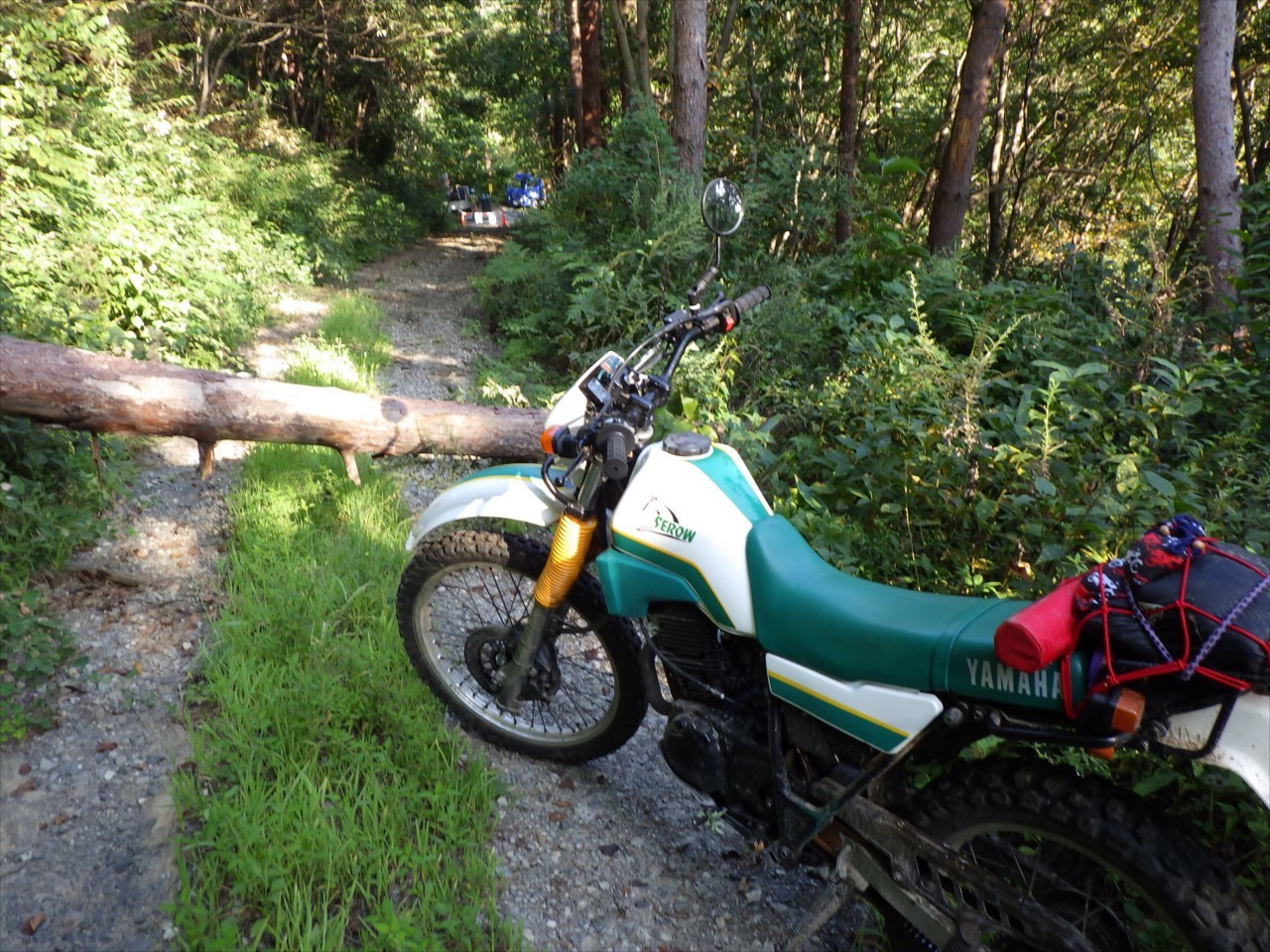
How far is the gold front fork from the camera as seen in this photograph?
8.63 feet

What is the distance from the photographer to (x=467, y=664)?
312cm

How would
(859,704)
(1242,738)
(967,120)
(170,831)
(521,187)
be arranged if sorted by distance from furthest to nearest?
(521,187) < (967,120) < (170,831) < (859,704) < (1242,738)

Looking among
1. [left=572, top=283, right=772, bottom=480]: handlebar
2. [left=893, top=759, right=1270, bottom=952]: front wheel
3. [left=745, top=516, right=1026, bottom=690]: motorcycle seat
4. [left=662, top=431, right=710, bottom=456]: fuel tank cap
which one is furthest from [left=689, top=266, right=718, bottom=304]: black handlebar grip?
[left=893, top=759, right=1270, bottom=952]: front wheel

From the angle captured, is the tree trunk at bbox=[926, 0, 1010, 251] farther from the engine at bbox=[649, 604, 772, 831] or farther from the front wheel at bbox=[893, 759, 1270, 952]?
the front wheel at bbox=[893, 759, 1270, 952]

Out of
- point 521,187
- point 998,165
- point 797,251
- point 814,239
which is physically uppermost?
point 521,187

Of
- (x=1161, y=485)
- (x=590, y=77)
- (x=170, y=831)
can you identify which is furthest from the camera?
(x=590, y=77)

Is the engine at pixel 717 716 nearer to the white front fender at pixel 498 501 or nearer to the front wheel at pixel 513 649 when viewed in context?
the front wheel at pixel 513 649

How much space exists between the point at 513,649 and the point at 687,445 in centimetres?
104

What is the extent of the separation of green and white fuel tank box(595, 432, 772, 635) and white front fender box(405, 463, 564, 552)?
1.10ft

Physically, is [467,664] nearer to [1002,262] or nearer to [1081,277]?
[1081,277]

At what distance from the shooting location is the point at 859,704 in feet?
6.55

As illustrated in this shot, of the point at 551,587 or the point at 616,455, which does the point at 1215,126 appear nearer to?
the point at 616,455

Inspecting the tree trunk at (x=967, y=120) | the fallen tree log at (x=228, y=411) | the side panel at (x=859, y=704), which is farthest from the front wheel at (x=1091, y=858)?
the tree trunk at (x=967, y=120)

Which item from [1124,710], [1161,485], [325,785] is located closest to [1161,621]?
[1124,710]
